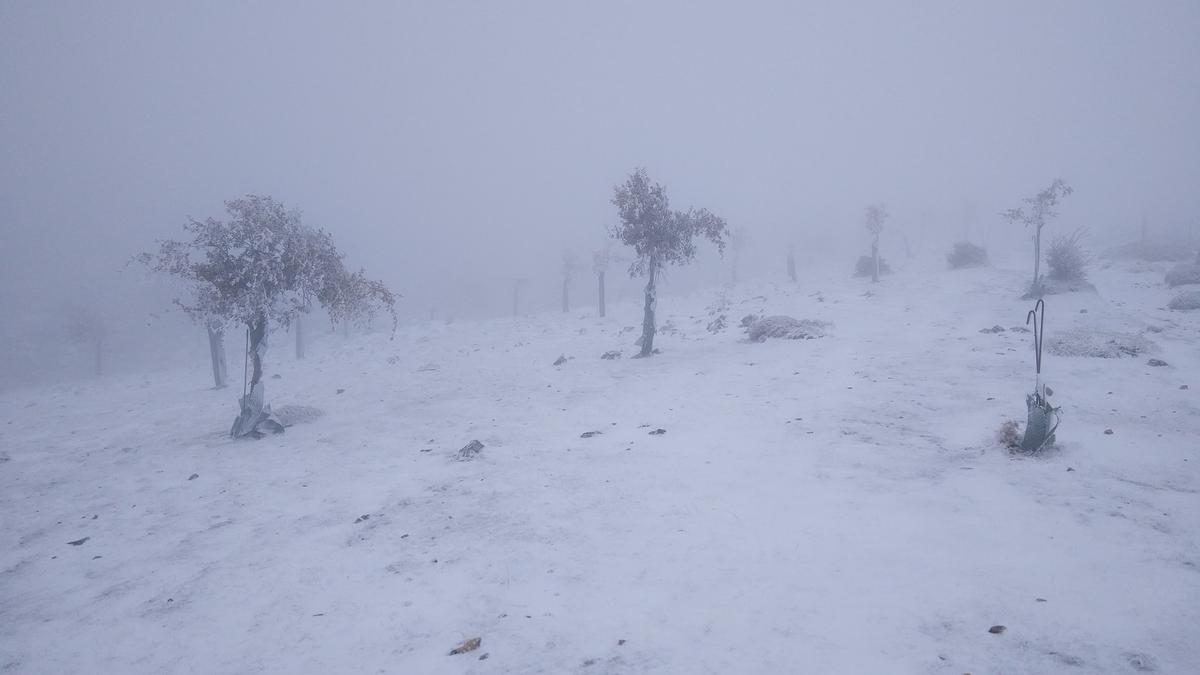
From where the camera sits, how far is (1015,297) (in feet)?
112

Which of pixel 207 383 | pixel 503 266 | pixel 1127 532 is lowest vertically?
pixel 207 383

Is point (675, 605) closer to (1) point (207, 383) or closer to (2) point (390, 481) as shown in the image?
(2) point (390, 481)

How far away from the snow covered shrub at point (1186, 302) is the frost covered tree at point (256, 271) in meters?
38.9

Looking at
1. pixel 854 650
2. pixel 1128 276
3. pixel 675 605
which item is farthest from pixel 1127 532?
pixel 1128 276

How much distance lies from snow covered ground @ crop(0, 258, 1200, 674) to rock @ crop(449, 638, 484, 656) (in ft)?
0.43

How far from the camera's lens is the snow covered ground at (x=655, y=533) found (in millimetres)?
6215

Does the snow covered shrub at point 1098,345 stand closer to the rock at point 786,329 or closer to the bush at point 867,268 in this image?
the rock at point 786,329

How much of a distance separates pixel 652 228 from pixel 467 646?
22.5 metres

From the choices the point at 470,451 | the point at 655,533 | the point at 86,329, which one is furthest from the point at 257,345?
the point at 86,329

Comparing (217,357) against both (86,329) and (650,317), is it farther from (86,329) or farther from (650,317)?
(86,329)

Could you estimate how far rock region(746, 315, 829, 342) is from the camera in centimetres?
2641

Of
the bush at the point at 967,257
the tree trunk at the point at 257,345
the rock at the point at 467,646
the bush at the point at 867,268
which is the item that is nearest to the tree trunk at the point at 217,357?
the tree trunk at the point at 257,345

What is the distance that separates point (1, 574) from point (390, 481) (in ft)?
22.2

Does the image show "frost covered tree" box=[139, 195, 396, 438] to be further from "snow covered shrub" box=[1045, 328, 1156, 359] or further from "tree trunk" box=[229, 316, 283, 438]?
"snow covered shrub" box=[1045, 328, 1156, 359]
